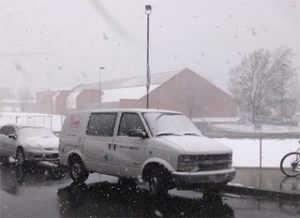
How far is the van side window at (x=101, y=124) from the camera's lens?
34.4 ft

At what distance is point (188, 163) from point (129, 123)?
1.95 m

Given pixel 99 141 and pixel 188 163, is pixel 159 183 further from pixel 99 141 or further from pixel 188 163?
pixel 99 141

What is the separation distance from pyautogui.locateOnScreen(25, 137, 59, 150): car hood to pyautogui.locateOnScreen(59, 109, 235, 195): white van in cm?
298

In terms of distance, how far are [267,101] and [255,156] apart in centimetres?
4263

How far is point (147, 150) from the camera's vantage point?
9281 millimetres

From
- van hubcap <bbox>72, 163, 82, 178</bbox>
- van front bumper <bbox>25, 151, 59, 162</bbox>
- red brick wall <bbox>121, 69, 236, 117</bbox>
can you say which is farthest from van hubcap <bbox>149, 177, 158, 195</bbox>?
red brick wall <bbox>121, 69, 236, 117</bbox>

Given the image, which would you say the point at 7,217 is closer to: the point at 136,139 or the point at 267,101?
the point at 136,139

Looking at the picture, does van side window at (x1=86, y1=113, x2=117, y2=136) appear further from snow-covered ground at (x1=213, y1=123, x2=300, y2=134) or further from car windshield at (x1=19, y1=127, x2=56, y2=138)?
snow-covered ground at (x1=213, y1=123, x2=300, y2=134)

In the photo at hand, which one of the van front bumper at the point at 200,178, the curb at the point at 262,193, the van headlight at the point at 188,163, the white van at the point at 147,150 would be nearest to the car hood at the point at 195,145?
the white van at the point at 147,150

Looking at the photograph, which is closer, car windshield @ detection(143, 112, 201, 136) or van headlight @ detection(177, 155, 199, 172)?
van headlight @ detection(177, 155, 199, 172)

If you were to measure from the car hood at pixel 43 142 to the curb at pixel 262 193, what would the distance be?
658 centimetres

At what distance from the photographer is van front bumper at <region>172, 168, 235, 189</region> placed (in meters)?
8.56


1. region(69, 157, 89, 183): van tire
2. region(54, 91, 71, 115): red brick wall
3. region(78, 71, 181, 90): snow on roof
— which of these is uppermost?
region(78, 71, 181, 90): snow on roof

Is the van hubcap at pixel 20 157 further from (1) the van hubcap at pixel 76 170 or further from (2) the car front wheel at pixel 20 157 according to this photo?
(1) the van hubcap at pixel 76 170
